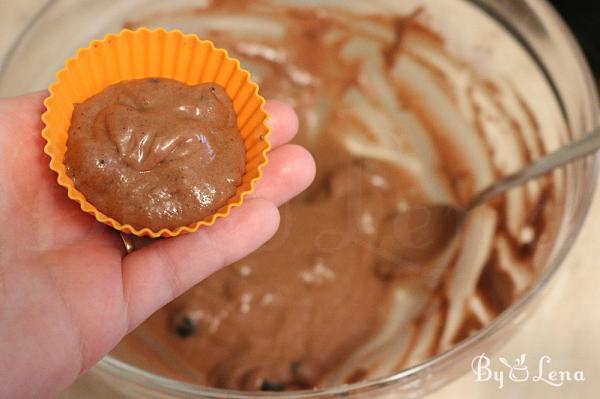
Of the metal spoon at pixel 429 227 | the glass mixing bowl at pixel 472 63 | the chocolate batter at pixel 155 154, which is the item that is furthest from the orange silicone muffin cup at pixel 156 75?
the metal spoon at pixel 429 227

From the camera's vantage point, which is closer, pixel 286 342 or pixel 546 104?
pixel 286 342

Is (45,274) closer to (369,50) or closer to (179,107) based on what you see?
(179,107)

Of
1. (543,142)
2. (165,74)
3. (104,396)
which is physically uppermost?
(543,142)

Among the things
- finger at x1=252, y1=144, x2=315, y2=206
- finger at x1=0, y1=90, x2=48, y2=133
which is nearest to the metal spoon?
finger at x1=252, y1=144, x2=315, y2=206

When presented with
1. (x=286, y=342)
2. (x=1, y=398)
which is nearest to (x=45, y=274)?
(x=1, y=398)

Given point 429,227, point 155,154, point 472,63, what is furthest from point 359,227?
point 155,154

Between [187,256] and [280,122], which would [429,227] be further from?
[187,256]

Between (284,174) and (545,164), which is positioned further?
(545,164)
